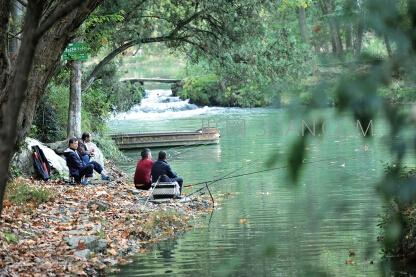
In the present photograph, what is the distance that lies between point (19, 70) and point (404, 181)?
2917mm

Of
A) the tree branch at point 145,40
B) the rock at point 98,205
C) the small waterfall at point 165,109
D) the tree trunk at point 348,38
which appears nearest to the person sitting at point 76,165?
the rock at point 98,205

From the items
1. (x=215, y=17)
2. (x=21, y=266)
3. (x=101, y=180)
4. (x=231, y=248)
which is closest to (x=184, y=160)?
(x=215, y=17)

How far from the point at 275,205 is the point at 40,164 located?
5.41m

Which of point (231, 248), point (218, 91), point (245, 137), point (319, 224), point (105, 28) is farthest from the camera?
point (218, 91)

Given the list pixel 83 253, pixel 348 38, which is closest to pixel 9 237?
pixel 83 253

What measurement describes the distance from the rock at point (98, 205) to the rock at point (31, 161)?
8.81ft

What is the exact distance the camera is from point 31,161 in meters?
19.1

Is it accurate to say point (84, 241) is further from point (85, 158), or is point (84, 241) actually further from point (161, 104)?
point (161, 104)

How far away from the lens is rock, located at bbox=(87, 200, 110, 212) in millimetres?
15523

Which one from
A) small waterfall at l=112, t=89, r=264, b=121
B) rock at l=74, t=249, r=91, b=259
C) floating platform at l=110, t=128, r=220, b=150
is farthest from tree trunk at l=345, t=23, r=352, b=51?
small waterfall at l=112, t=89, r=264, b=121

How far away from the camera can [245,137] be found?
33.8 meters

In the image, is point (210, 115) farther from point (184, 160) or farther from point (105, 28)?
point (105, 28)

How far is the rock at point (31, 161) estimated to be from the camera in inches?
734

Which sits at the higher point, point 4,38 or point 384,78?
point 4,38
